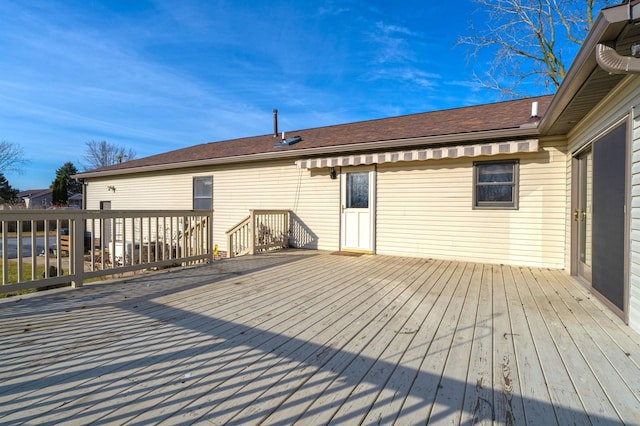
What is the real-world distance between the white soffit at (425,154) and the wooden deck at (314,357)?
2474 millimetres

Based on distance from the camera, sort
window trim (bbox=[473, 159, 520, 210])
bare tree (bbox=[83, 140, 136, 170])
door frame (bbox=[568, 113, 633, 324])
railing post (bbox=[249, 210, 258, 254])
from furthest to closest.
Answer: bare tree (bbox=[83, 140, 136, 170])
railing post (bbox=[249, 210, 258, 254])
window trim (bbox=[473, 159, 520, 210])
door frame (bbox=[568, 113, 633, 324])

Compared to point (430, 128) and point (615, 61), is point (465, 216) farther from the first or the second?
point (615, 61)

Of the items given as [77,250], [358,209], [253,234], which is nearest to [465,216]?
[358,209]

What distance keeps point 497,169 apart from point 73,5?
32.9ft

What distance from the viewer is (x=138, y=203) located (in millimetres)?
11258

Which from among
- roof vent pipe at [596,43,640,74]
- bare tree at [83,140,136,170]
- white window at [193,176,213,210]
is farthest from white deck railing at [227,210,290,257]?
bare tree at [83,140,136,170]

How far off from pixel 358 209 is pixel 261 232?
2446 mm

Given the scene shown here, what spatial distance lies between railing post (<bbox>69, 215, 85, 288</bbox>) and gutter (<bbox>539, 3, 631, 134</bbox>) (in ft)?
18.3

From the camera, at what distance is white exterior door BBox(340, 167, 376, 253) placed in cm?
704

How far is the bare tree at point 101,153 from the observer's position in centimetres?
3271

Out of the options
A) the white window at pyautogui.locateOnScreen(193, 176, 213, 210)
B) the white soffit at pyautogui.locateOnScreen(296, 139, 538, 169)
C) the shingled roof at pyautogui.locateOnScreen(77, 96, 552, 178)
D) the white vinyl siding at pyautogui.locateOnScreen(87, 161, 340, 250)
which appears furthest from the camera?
the white window at pyautogui.locateOnScreen(193, 176, 213, 210)

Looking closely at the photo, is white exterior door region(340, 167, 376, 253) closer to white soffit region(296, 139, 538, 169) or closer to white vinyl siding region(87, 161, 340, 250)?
white vinyl siding region(87, 161, 340, 250)

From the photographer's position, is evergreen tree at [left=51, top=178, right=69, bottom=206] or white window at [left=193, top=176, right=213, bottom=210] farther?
evergreen tree at [left=51, top=178, right=69, bottom=206]

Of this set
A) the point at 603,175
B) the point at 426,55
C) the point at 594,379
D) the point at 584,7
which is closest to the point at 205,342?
the point at 594,379
